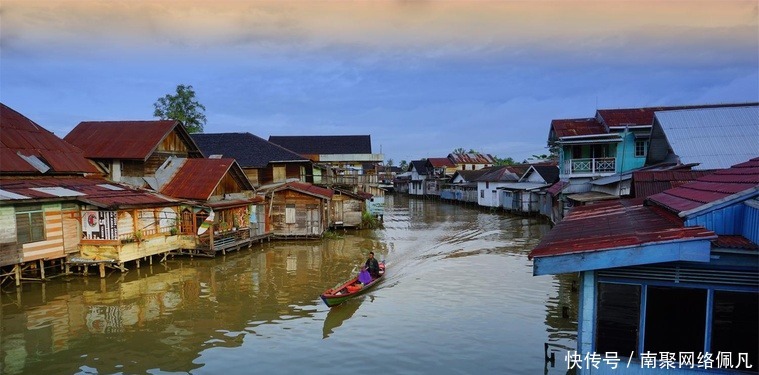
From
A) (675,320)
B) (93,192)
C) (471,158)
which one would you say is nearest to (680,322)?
(675,320)

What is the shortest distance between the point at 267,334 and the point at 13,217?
11.9m

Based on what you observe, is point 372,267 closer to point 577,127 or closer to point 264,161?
point 577,127

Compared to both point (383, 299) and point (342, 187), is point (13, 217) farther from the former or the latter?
point (342, 187)

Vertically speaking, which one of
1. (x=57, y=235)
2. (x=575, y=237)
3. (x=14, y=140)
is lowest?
(x=57, y=235)

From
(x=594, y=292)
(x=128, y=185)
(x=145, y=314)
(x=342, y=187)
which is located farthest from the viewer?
(x=342, y=187)

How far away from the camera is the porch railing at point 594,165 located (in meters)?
30.4

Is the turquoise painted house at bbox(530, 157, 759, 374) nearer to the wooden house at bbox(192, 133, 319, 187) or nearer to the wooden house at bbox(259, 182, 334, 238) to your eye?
the wooden house at bbox(259, 182, 334, 238)

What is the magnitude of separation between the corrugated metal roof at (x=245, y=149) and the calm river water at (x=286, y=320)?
47.0ft

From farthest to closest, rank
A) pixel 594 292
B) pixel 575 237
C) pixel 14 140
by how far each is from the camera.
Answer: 1. pixel 14 140
2. pixel 575 237
3. pixel 594 292

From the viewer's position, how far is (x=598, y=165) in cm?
3053

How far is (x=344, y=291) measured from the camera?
53.4 feet

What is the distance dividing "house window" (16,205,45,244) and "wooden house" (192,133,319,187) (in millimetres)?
18537

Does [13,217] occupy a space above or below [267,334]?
above

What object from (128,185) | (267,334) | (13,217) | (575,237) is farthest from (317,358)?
(128,185)
